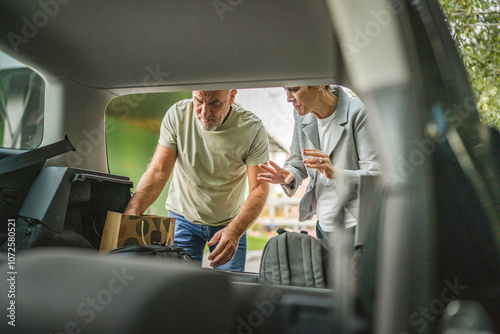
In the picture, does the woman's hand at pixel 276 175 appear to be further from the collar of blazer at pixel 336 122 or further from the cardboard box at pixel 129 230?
the cardboard box at pixel 129 230

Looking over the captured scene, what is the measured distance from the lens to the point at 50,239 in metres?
1.61

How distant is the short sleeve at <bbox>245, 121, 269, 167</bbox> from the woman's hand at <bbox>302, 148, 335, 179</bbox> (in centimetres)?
74

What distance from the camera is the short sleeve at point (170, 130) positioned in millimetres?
2670

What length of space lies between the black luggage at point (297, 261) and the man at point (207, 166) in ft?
3.75

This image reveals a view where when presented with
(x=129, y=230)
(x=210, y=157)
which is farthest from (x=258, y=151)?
(x=129, y=230)

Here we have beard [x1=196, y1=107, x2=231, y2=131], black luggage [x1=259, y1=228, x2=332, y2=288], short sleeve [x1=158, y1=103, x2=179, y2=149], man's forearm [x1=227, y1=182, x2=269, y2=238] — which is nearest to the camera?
black luggage [x1=259, y1=228, x2=332, y2=288]

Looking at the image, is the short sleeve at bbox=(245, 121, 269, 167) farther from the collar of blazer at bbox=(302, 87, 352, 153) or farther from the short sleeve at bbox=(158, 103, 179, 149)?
the short sleeve at bbox=(158, 103, 179, 149)

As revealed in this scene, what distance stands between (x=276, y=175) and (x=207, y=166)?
1.76 feet

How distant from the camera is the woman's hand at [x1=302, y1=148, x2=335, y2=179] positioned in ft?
6.16

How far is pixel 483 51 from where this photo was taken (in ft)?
4.71

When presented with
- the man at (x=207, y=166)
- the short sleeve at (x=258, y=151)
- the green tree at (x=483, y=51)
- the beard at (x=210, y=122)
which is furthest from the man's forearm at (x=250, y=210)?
the green tree at (x=483, y=51)

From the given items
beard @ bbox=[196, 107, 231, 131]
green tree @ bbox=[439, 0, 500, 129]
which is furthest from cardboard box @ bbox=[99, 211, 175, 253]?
green tree @ bbox=[439, 0, 500, 129]

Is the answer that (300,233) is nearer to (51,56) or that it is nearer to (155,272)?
(155,272)

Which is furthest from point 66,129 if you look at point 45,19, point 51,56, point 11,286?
point 11,286
